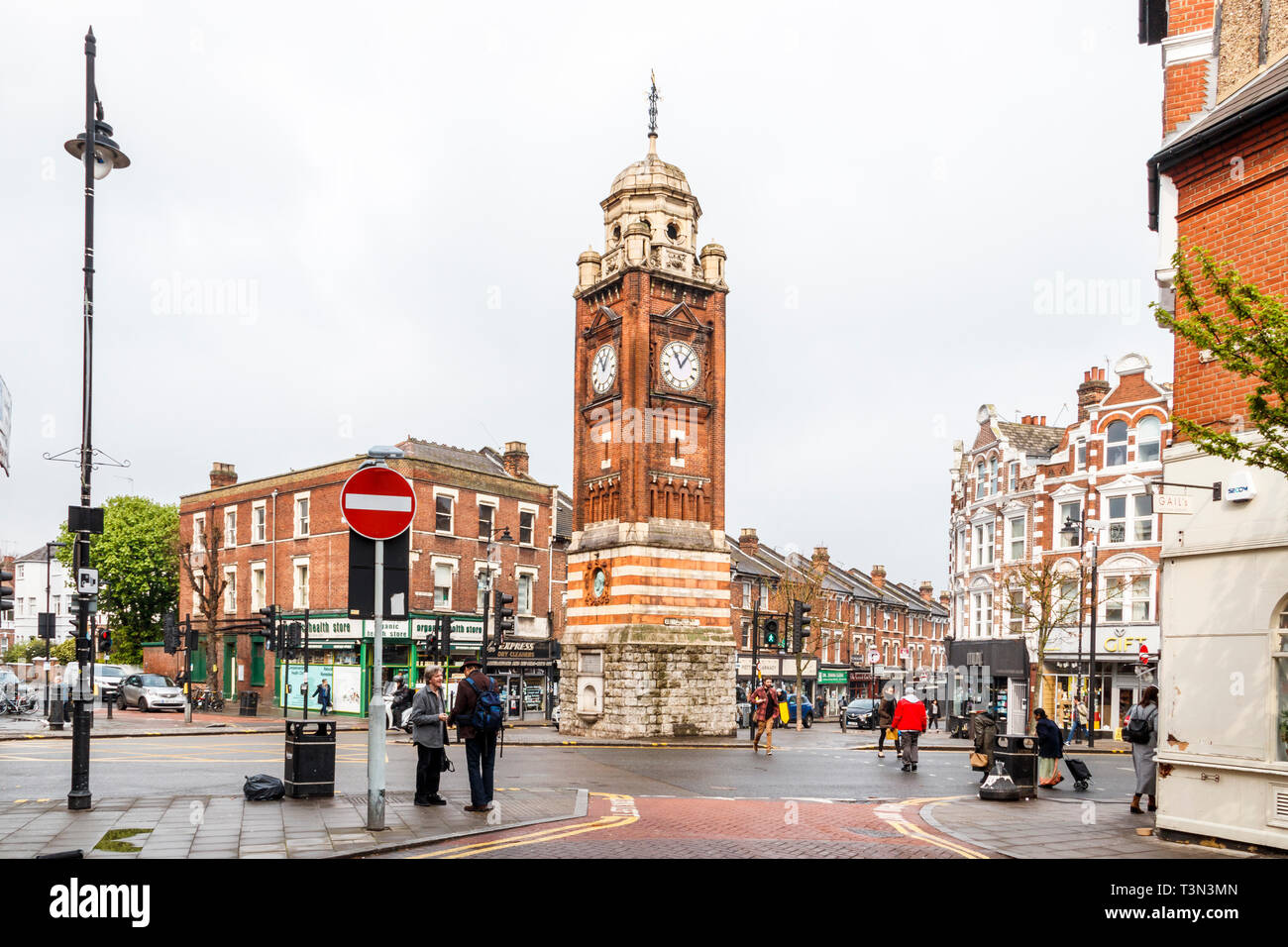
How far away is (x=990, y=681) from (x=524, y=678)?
66.1 ft

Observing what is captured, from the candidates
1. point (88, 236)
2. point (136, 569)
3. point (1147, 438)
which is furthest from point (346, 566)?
point (88, 236)

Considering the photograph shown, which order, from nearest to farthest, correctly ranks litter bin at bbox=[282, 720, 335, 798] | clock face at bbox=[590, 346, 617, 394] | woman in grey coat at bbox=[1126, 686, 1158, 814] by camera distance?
A: litter bin at bbox=[282, 720, 335, 798]
woman in grey coat at bbox=[1126, 686, 1158, 814]
clock face at bbox=[590, 346, 617, 394]

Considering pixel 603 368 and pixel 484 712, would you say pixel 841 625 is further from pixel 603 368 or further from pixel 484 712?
pixel 484 712

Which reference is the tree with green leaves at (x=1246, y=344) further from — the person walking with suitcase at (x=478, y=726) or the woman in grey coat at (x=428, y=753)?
the woman in grey coat at (x=428, y=753)

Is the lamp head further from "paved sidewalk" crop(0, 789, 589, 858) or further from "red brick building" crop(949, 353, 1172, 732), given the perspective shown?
"red brick building" crop(949, 353, 1172, 732)

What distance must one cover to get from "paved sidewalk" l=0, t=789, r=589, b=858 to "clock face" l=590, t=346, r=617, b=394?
2521 centimetres

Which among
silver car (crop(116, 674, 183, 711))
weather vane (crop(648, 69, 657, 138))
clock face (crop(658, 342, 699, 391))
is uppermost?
weather vane (crop(648, 69, 657, 138))

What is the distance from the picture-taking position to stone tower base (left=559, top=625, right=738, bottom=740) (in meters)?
35.9

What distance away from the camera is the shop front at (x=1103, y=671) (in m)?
42.8

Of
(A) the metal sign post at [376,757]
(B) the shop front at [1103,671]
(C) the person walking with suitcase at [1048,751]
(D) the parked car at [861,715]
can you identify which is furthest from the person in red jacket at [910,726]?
(B) the shop front at [1103,671]

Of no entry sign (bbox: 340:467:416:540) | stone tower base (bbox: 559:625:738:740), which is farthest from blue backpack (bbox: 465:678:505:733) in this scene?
stone tower base (bbox: 559:625:738:740)

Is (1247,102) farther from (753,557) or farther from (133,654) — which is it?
(133,654)

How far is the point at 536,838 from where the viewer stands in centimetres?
1124
